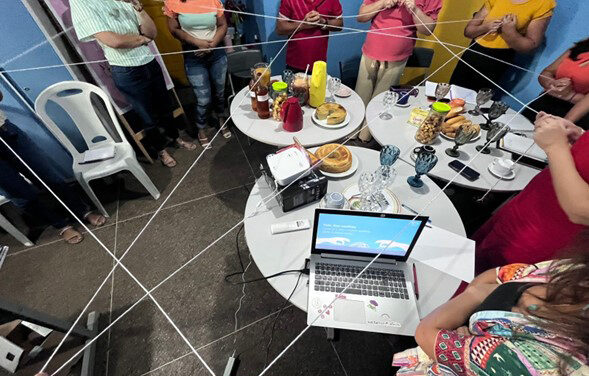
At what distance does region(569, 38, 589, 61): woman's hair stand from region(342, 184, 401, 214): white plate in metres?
1.62

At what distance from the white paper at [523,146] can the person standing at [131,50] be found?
2564mm

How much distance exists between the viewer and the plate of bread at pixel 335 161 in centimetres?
131

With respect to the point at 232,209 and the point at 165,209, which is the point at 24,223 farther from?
the point at 232,209

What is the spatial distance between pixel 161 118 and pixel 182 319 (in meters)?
1.83

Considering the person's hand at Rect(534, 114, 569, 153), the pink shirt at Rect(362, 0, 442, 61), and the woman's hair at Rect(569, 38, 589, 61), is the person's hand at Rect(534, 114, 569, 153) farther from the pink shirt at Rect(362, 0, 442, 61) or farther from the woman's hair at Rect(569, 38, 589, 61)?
the pink shirt at Rect(362, 0, 442, 61)

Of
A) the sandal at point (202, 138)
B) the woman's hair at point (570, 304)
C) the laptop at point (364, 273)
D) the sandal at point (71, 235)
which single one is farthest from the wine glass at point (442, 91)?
the sandal at point (71, 235)

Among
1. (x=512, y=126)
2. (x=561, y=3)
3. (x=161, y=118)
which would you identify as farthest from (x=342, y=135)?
(x=561, y=3)

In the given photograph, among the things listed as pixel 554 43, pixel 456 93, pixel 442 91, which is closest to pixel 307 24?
pixel 442 91

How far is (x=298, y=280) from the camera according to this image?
38.5 inches

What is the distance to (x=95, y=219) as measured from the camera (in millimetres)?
2059

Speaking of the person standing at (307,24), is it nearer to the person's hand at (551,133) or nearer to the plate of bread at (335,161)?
the plate of bread at (335,161)

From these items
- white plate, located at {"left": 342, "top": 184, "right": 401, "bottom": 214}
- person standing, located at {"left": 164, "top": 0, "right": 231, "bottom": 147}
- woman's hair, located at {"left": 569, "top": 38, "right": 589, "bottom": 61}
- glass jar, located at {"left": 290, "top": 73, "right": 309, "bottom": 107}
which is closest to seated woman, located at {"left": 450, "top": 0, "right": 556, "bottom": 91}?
woman's hair, located at {"left": 569, "top": 38, "right": 589, "bottom": 61}

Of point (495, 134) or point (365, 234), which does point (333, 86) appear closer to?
point (495, 134)

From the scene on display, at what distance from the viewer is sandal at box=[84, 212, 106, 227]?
2.05 metres
